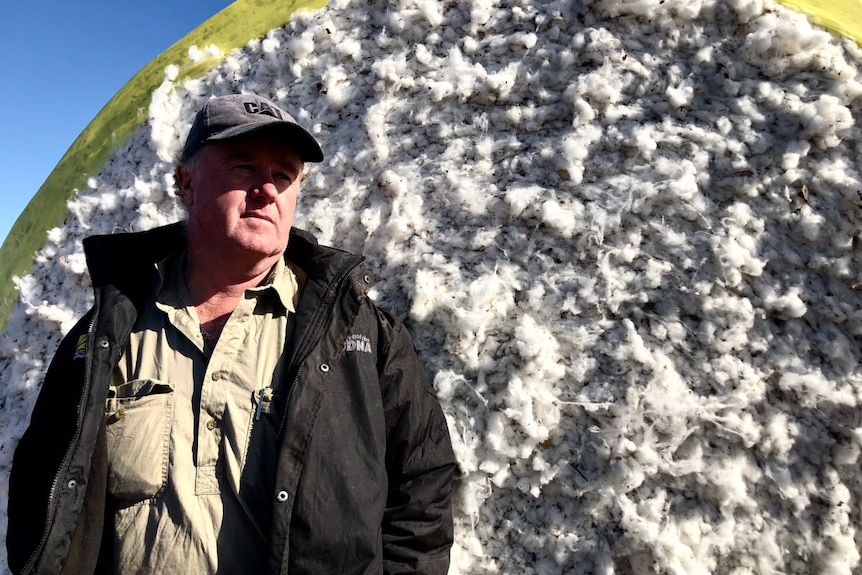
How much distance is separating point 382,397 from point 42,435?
986mm

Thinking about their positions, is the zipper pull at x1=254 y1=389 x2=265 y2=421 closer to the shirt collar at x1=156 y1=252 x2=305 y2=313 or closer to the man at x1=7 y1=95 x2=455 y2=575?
the man at x1=7 y1=95 x2=455 y2=575

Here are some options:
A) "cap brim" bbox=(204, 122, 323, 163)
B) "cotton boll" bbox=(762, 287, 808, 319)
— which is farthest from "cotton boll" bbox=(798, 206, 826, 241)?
"cap brim" bbox=(204, 122, 323, 163)

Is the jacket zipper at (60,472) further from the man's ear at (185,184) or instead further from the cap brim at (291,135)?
the cap brim at (291,135)

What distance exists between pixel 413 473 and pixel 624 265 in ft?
3.21

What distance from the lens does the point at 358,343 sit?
1782 millimetres

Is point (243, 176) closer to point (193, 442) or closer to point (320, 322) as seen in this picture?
point (320, 322)

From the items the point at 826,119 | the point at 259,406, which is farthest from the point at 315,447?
the point at 826,119

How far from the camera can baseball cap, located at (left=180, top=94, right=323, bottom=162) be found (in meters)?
1.80

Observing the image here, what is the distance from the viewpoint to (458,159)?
2.23m

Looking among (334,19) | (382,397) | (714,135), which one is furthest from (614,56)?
(382,397)

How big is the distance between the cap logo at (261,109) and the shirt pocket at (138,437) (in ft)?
2.84

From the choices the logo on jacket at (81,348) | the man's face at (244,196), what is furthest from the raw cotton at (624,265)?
the logo on jacket at (81,348)

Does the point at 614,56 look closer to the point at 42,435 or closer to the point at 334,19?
the point at 334,19

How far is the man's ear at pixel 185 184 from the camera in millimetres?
1964
